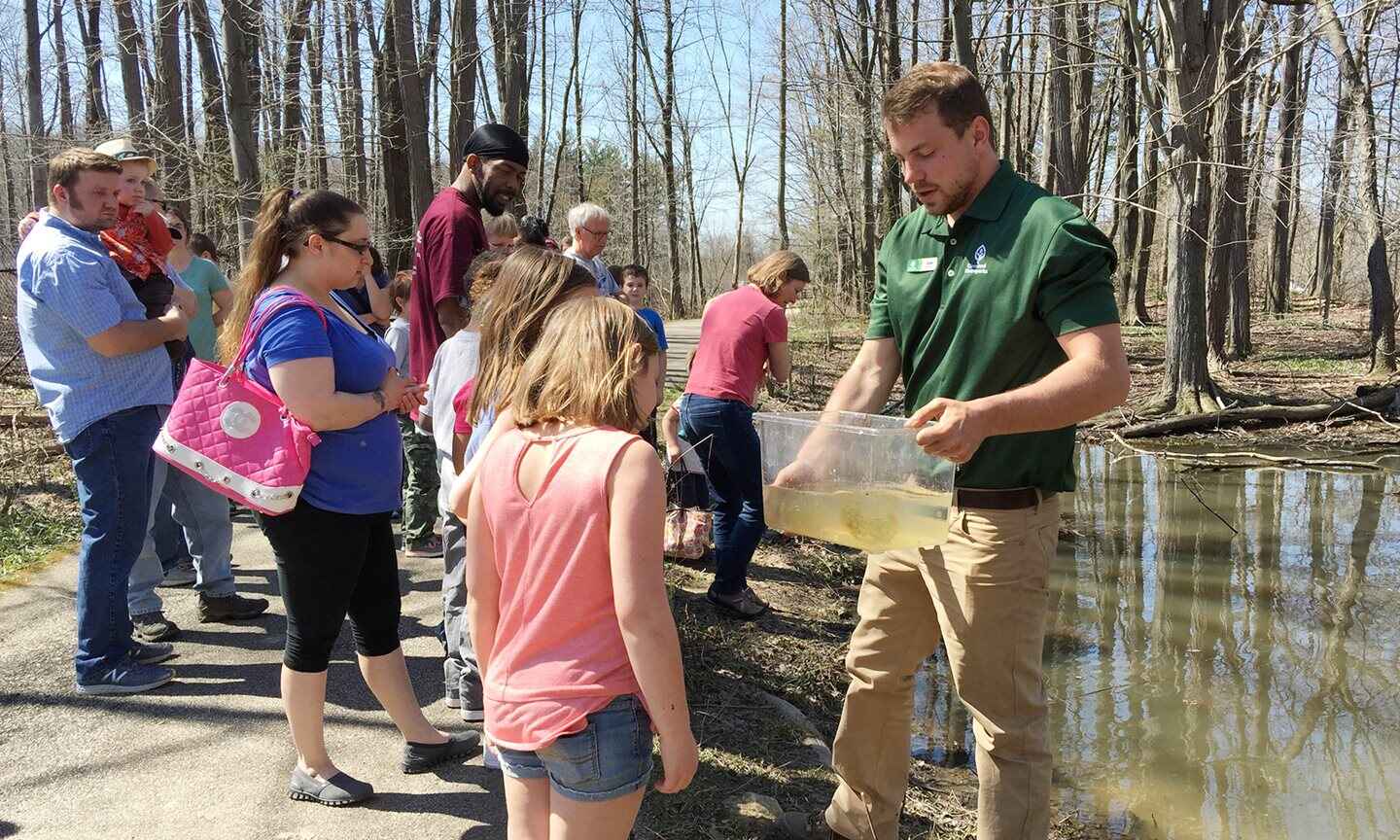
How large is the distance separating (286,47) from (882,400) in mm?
12834

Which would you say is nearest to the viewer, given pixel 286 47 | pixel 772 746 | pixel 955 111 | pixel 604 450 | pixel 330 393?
pixel 604 450

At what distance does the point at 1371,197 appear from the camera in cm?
1385

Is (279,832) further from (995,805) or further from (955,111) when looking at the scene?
(955,111)

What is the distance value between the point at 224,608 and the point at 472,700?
174 centimetres

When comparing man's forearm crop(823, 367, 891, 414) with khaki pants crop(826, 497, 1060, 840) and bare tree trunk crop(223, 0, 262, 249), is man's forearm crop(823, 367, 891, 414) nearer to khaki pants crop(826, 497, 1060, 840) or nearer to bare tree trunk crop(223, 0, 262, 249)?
khaki pants crop(826, 497, 1060, 840)

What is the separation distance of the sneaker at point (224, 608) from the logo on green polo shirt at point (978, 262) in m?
3.92

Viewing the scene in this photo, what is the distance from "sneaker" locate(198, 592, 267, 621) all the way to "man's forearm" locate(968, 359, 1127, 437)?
394 centimetres

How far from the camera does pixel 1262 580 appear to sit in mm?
6641

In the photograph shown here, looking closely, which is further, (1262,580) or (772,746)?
(1262,580)

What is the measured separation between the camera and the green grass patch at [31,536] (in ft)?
19.1

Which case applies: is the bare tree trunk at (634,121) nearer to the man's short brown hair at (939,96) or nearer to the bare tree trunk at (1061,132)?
the bare tree trunk at (1061,132)

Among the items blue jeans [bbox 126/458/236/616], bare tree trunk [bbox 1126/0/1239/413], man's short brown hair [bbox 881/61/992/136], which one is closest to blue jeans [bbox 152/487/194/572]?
blue jeans [bbox 126/458/236/616]

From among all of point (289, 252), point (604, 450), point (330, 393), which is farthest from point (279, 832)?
point (604, 450)

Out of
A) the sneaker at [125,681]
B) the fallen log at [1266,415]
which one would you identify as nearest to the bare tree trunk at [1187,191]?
the fallen log at [1266,415]
